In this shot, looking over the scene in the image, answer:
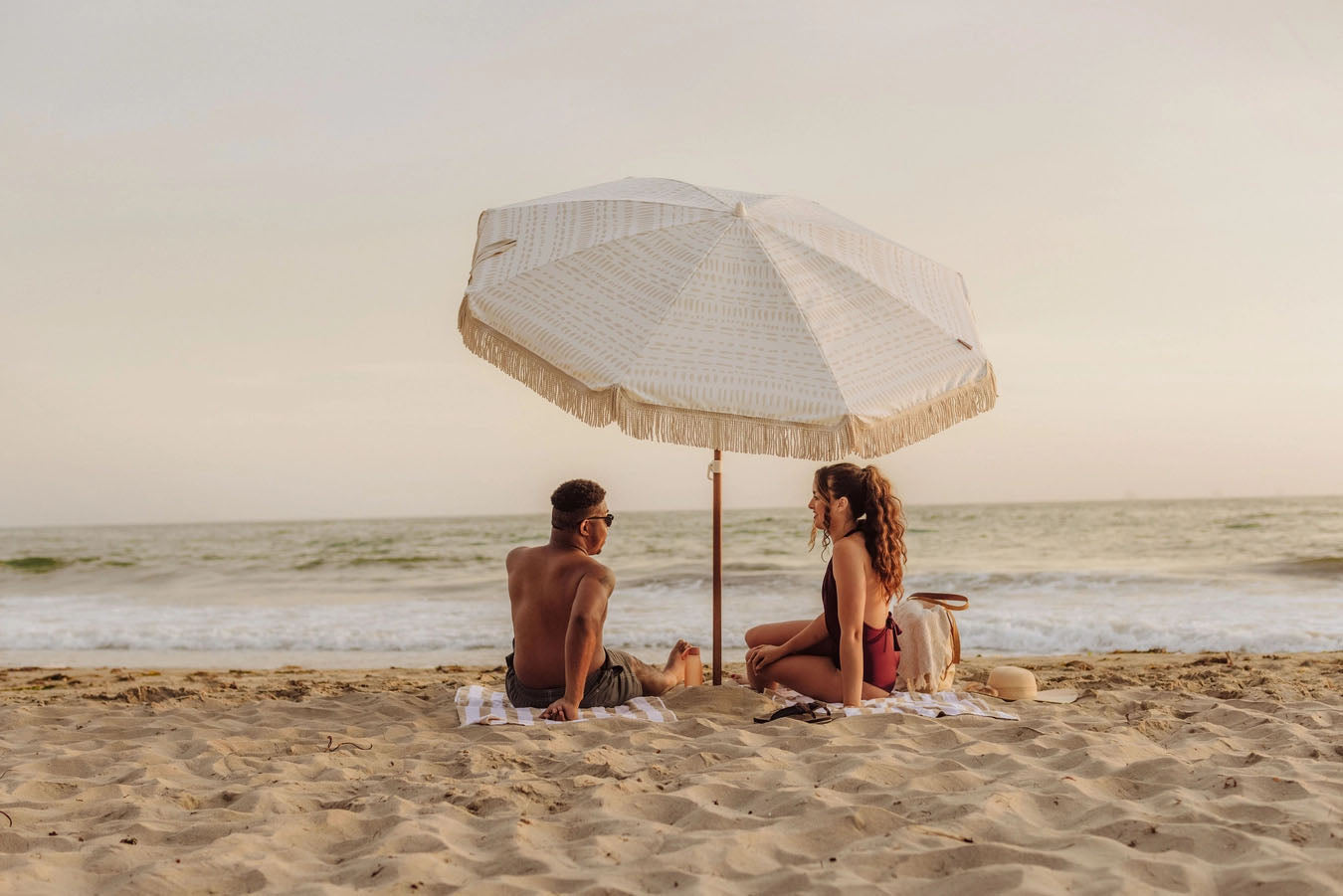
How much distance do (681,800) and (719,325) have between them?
2014mm

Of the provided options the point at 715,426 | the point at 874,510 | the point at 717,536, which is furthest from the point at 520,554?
the point at 874,510

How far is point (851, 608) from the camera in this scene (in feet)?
15.3

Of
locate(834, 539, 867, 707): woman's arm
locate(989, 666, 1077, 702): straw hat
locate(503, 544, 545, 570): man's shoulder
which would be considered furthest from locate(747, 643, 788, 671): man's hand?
locate(503, 544, 545, 570): man's shoulder

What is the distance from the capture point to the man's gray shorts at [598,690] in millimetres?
4793

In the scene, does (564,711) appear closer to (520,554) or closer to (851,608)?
(520,554)

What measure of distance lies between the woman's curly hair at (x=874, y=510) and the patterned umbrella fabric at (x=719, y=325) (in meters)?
0.43

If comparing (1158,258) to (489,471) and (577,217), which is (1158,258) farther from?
(489,471)

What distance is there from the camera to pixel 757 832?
9.37 feet

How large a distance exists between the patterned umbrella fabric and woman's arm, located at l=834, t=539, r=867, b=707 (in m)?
0.63

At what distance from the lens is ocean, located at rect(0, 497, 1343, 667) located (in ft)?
30.8

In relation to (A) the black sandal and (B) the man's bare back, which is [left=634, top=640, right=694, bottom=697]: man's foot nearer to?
(B) the man's bare back

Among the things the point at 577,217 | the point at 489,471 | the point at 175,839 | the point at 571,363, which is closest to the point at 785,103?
the point at 577,217

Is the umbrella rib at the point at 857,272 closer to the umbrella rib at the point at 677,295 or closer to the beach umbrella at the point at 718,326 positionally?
the beach umbrella at the point at 718,326

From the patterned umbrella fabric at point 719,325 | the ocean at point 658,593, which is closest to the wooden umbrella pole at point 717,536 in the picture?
the patterned umbrella fabric at point 719,325
